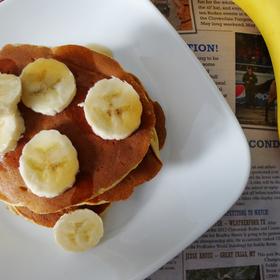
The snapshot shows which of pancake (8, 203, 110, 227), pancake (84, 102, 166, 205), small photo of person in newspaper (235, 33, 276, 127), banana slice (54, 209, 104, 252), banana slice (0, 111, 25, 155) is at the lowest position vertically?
banana slice (54, 209, 104, 252)

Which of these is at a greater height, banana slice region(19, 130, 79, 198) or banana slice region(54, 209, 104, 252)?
banana slice region(19, 130, 79, 198)

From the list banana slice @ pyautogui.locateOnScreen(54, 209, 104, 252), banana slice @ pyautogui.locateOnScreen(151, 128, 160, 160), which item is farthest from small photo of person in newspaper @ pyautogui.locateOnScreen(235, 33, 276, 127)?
banana slice @ pyautogui.locateOnScreen(54, 209, 104, 252)

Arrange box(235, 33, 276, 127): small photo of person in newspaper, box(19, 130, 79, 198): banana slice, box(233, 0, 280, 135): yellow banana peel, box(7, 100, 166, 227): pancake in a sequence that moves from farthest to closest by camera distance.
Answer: box(235, 33, 276, 127): small photo of person in newspaper < box(233, 0, 280, 135): yellow banana peel < box(7, 100, 166, 227): pancake < box(19, 130, 79, 198): banana slice

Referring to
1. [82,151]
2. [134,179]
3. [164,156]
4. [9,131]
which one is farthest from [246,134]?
[9,131]

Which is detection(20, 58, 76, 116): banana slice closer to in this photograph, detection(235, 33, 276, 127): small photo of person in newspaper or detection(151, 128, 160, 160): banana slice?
detection(151, 128, 160, 160): banana slice

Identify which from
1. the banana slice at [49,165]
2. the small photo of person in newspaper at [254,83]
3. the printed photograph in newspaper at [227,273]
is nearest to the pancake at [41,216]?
the banana slice at [49,165]

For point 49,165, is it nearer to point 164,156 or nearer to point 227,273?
point 164,156

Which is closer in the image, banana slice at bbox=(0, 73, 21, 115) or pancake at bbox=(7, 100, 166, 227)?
banana slice at bbox=(0, 73, 21, 115)
